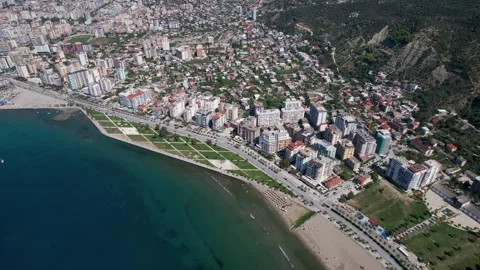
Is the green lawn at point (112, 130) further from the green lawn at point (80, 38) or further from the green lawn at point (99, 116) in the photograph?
the green lawn at point (80, 38)

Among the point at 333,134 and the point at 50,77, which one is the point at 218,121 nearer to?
the point at 333,134

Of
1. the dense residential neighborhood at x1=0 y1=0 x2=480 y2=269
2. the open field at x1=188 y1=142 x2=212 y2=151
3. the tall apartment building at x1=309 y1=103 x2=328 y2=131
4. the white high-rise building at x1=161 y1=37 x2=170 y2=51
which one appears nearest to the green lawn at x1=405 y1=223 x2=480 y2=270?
the dense residential neighborhood at x1=0 y1=0 x2=480 y2=269

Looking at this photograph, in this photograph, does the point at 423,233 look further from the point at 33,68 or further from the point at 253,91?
the point at 33,68

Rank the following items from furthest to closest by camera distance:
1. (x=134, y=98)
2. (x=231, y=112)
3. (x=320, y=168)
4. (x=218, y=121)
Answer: (x=134, y=98) < (x=231, y=112) < (x=218, y=121) < (x=320, y=168)

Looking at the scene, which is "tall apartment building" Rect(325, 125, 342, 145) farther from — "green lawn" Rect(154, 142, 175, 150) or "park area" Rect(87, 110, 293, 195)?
"green lawn" Rect(154, 142, 175, 150)

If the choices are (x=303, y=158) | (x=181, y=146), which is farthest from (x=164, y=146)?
(x=303, y=158)

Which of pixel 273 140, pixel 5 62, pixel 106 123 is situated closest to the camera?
pixel 273 140
